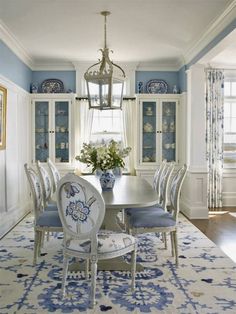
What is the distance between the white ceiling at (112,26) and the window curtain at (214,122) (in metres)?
0.77

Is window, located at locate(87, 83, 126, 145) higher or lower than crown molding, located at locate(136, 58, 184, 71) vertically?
lower

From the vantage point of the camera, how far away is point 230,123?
7352mm

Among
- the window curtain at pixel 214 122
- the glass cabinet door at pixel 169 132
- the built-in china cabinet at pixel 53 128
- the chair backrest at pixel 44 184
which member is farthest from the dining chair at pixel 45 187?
the window curtain at pixel 214 122

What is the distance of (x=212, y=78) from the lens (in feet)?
23.2

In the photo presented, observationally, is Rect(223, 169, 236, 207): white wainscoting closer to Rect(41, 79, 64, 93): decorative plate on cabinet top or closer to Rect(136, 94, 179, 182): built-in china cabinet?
Rect(136, 94, 179, 182): built-in china cabinet

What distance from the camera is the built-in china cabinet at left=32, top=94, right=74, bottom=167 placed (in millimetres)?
6746

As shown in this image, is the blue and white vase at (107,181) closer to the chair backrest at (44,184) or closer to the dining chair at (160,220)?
the dining chair at (160,220)

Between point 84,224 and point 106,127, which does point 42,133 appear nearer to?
point 106,127

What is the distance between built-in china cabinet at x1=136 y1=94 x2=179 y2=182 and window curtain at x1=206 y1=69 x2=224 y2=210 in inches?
26.6

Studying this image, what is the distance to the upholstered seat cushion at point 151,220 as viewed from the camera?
361 centimetres

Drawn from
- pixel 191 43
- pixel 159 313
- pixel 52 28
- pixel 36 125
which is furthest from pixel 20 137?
pixel 159 313

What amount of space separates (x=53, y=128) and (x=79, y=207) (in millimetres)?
4121

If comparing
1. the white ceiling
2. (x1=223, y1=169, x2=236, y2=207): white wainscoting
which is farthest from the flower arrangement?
(x1=223, y1=169, x2=236, y2=207): white wainscoting

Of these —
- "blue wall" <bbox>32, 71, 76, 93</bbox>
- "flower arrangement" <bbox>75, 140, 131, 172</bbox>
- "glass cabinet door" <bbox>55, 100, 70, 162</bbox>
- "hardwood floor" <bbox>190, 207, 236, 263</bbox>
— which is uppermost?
"blue wall" <bbox>32, 71, 76, 93</bbox>
